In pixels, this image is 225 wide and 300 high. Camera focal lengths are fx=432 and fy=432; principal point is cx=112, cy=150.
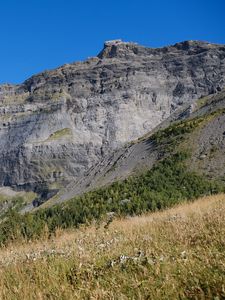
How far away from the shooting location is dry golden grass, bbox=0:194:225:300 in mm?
4609

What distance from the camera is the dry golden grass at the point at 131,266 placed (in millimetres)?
4609

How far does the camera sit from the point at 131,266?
5.61 meters

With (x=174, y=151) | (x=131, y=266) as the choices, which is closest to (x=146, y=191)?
(x=174, y=151)

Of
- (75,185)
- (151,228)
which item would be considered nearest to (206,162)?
(75,185)

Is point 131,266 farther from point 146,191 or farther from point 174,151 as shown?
point 174,151

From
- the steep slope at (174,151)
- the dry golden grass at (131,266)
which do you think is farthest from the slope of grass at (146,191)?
the dry golden grass at (131,266)

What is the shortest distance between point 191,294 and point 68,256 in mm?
3196

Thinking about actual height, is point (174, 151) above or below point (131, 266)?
above

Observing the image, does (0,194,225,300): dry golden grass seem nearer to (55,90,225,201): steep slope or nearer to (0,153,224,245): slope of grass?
(0,153,224,245): slope of grass

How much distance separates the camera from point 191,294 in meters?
4.36

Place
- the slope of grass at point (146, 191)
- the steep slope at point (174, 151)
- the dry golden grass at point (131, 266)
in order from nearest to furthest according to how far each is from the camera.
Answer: the dry golden grass at point (131, 266), the slope of grass at point (146, 191), the steep slope at point (174, 151)

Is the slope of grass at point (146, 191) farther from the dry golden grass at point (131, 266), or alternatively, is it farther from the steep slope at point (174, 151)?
the dry golden grass at point (131, 266)

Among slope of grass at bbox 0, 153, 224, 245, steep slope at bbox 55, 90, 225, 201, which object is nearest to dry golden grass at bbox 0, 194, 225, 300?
slope of grass at bbox 0, 153, 224, 245

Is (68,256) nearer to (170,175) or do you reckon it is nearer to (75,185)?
(170,175)
